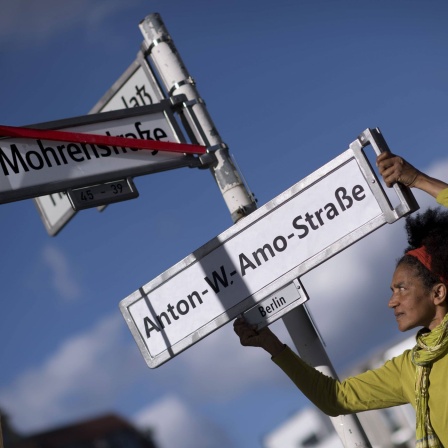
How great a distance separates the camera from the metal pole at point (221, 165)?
13.2 feet

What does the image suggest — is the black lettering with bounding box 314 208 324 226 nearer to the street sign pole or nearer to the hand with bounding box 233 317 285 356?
the hand with bounding box 233 317 285 356

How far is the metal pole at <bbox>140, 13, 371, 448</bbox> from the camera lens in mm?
4027

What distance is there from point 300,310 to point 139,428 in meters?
0.99

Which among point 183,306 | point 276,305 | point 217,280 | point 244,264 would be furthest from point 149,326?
point 276,305

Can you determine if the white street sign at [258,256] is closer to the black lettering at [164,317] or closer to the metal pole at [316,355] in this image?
the black lettering at [164,317]

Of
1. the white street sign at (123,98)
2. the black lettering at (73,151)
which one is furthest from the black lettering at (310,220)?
the white street sign at (123,98)

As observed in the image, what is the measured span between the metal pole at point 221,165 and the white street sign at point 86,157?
18cm

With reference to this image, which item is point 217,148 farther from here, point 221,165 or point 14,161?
point 14,161

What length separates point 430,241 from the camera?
3420 millimetres

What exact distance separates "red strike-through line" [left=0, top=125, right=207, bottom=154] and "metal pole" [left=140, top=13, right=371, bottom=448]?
0.62 feet

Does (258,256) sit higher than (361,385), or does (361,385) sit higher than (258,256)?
(258,256)

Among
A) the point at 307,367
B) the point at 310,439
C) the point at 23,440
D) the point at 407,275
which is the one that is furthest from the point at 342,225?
the point at 23,440

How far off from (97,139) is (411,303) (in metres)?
1.57

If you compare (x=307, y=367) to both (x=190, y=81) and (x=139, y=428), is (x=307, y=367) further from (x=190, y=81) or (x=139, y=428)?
(x=190, y=81)
